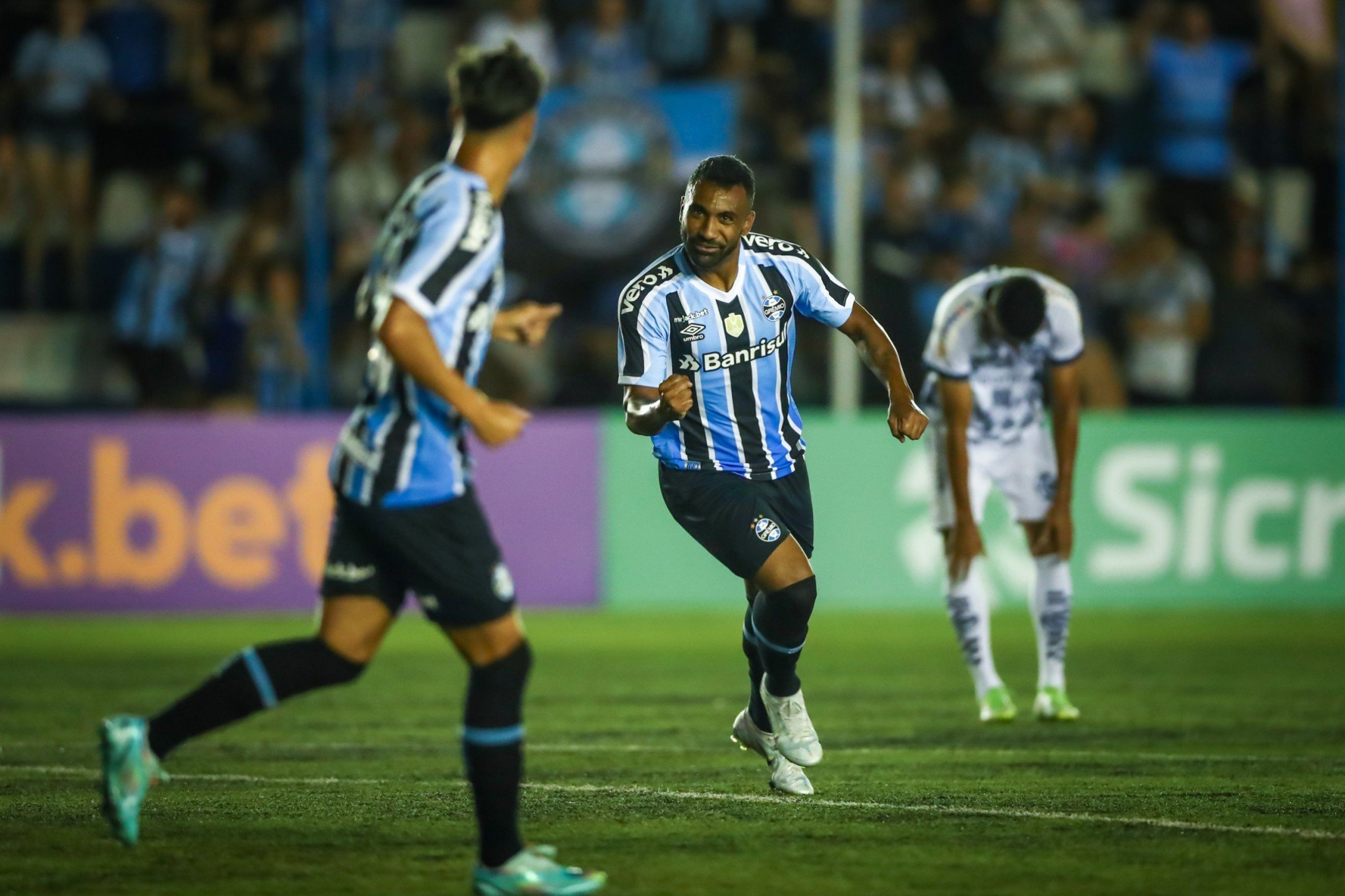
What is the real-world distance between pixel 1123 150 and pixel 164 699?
1043 cm

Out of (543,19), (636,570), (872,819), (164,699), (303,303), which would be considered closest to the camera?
(872,819)

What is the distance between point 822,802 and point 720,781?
0.61 metres

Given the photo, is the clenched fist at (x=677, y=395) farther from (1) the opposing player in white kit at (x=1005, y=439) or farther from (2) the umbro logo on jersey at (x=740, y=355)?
(1) the opposing player in white kit at (x=1005, y=439)

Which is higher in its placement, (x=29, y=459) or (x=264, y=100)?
(x=264, y=100)

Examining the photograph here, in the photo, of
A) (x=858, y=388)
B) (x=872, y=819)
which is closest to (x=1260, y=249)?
(x=858, y=388)

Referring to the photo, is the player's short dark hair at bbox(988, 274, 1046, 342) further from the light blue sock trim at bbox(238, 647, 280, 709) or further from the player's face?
the light blue sock trim at bbox(238, 647, 280, 709)

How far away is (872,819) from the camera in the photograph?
601 centimetres

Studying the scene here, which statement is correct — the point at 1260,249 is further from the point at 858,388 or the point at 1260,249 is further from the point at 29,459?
the point at 29,459

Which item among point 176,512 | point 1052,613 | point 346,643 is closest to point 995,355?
point 1052,613

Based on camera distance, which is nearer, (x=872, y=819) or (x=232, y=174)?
(x=872, y=819)

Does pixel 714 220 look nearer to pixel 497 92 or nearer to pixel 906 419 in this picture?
pixel 906 419

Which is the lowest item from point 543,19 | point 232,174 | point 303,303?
point 303,303

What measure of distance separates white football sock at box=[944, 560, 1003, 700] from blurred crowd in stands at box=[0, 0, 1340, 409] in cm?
601

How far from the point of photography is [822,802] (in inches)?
251
